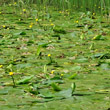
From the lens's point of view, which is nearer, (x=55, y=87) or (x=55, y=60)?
(x=55, y=87)

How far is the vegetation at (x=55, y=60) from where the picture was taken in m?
2.33

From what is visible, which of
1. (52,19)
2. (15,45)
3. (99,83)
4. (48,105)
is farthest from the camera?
(52,19)

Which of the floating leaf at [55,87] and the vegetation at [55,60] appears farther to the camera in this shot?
the floating leaf at [55,87]

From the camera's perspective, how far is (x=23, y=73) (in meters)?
3.08

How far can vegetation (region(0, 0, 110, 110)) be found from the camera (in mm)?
2330

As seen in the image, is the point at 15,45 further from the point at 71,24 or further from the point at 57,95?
the point at 57,95

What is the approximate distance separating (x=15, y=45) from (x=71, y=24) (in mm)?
1676

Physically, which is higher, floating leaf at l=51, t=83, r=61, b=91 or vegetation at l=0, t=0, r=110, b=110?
floating leaf at l=51, t=83, r=61, b=91

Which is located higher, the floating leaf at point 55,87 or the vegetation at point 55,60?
the floating leaf at point 55,87

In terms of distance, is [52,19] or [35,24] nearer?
[35,24]

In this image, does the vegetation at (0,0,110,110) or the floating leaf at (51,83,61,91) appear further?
the floating leaf at (51,83,61,91)

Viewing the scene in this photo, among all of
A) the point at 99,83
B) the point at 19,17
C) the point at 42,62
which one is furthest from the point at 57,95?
the point at 19,17

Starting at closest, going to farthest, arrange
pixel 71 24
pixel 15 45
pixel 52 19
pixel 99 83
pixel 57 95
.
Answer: pixel 57 95 → pixel 99 83 → pixel 15 45 → pixel 71 24 → pixel 52 19

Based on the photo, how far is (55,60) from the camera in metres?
3.59
